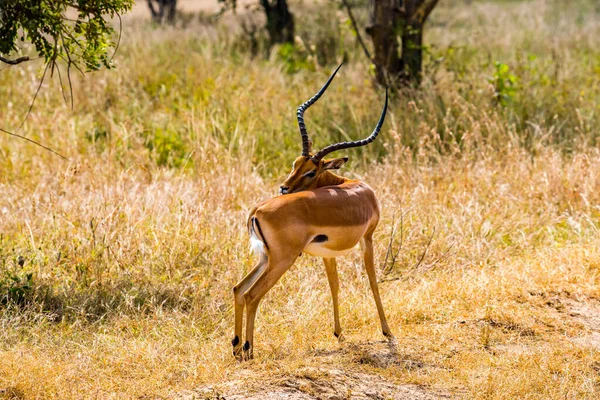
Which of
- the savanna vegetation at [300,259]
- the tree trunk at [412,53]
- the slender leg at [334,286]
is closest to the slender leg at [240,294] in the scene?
the savanna vegetation at [300,259]

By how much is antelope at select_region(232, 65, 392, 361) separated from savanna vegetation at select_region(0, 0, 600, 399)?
42 cm

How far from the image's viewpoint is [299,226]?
4746mm

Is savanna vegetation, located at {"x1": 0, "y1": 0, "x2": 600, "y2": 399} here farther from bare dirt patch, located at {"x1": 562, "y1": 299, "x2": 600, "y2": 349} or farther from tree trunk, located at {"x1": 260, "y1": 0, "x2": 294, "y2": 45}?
tree trunk, located at {"x1": 260, "y1": 0, "x2": 294, "y2": 45}

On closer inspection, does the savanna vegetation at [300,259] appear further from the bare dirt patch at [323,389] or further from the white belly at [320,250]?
the white belly at [320,250]

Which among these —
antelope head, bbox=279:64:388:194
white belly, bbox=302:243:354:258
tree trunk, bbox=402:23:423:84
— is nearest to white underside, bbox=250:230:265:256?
white belly, bbox=302:243:354:258

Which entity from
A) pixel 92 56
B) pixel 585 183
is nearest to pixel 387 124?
pixel 585 183

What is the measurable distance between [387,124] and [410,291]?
3615mm

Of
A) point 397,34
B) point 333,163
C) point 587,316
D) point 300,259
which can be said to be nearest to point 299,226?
point 333,163

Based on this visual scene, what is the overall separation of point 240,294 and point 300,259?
1.93 metres

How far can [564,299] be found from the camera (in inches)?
249

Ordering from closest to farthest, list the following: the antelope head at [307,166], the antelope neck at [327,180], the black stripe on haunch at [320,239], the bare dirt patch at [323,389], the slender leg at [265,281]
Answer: the bare dirt patch at [323,389] → the slender leg at [265,281] → the black stripe on haunch at [320,239] → the antelope head at [307,166] → the antelope neck at [327,180]

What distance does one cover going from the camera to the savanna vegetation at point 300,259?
4.97 metres

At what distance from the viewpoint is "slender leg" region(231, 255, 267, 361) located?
189 inches

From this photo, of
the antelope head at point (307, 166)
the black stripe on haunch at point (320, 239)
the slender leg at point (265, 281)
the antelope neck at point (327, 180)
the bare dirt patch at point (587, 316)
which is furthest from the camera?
the bare dirt patch at point (587, 316)
